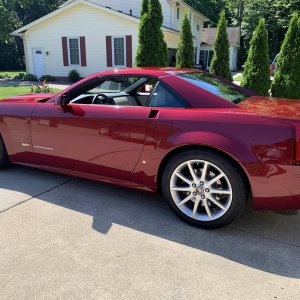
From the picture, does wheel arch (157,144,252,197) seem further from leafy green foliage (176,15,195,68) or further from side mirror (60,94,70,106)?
leafy green foliage (176,15,195,68)

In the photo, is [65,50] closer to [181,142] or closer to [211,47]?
[211,47]

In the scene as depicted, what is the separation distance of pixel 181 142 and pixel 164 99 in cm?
53

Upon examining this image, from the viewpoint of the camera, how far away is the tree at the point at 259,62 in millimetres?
8492

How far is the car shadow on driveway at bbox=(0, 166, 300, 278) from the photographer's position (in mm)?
2762

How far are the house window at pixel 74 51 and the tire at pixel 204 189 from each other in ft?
66.6

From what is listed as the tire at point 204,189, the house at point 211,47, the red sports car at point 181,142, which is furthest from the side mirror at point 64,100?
the house at point 211,47

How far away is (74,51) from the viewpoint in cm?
2198

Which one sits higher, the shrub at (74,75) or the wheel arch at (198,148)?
the wheel arch at (198,148)

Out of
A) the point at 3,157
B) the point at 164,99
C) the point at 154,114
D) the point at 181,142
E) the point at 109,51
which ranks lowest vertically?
the point at 3,157

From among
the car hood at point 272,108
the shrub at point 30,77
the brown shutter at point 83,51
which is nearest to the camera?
the car hood at point 272,108

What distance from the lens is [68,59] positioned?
22047 mm

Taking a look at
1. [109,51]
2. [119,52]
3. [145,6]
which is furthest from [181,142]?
[109,51]

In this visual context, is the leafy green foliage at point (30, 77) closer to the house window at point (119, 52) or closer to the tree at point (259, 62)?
the house window at point (119, 52)

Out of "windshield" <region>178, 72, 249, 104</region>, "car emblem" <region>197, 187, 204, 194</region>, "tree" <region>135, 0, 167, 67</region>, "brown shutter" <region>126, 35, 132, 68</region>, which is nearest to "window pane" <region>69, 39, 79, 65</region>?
"brown shutter" <region>126, 35, 132, 68</region>
